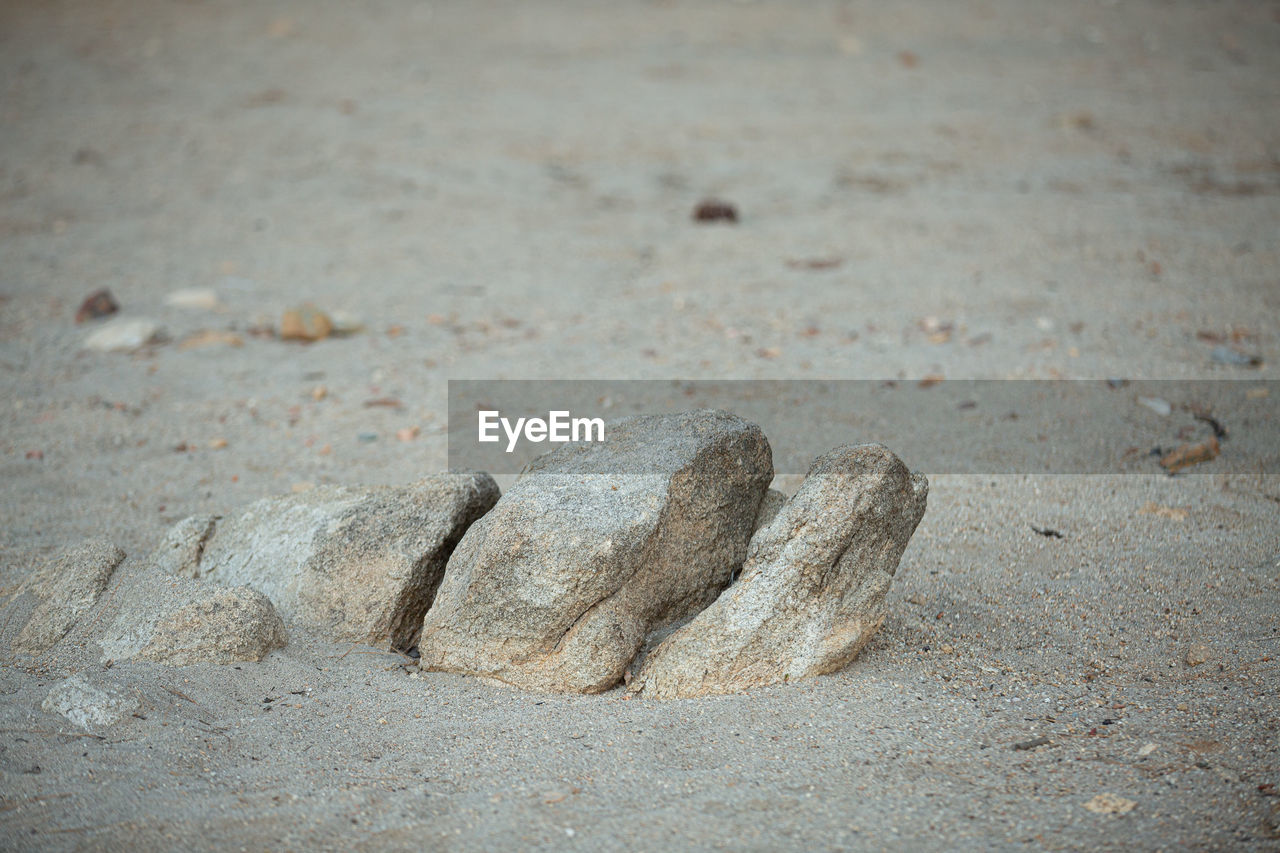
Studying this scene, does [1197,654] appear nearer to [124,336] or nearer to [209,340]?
[209,340]

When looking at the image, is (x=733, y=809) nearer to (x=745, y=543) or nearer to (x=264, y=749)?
(x=745, y=543)

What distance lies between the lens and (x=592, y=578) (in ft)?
9.75

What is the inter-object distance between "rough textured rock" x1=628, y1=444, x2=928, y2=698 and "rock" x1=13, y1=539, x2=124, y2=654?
5.86 ft

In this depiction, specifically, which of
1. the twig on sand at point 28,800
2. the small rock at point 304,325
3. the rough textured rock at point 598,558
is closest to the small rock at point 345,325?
the small rock at point 304,325

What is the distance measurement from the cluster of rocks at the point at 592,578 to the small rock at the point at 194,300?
11.7 ft

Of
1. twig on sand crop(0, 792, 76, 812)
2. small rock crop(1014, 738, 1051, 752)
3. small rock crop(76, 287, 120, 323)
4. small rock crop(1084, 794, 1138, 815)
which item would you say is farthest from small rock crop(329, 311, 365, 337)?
small rock crop(1084, 794, 1138, 815)

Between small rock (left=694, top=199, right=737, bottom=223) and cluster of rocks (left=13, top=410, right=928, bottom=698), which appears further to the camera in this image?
small rock (left=694, top=199, right=737, bottom=223)

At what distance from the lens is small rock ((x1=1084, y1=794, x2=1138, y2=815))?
Result: 247 centimetres

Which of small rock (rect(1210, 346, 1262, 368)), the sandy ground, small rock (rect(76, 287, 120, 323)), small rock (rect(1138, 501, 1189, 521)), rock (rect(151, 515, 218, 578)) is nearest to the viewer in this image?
the sandy ground

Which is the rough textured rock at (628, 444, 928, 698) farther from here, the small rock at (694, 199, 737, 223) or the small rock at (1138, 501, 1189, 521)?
the small rock at (694, 199, 737, 223)

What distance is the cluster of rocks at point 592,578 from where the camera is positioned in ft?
9.82

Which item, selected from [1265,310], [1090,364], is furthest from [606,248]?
[1265,310]

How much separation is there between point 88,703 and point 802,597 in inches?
78.4

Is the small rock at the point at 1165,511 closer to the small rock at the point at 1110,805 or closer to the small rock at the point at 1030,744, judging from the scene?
the small rock at the point at 1030,744
